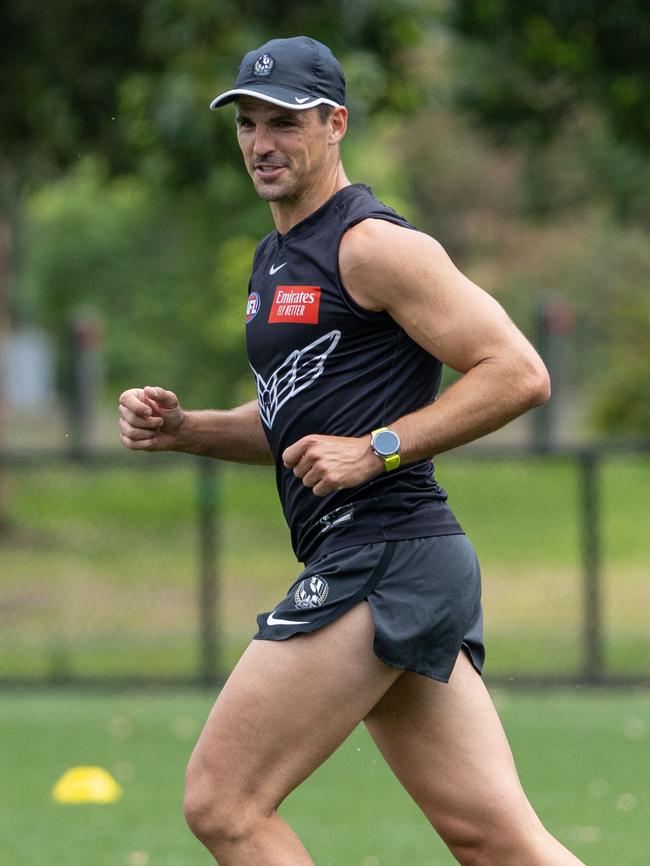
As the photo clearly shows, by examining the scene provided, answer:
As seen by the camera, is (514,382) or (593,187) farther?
(593,187)

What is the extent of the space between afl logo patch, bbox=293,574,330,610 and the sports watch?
0.31 metres

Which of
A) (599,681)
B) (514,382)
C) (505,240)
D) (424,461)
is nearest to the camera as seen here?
(514,382)

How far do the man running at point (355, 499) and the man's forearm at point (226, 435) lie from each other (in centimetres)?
35

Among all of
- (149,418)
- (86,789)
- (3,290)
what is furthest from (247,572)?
(3,290)

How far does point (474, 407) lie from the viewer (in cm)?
394

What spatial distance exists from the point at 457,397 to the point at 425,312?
207mm

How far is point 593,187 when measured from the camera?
25.3m

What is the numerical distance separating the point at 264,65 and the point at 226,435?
3.44 feet

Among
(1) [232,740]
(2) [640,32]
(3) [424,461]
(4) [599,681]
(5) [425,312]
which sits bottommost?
(4) [599,681]

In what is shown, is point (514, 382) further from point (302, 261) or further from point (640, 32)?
point (640, 32)

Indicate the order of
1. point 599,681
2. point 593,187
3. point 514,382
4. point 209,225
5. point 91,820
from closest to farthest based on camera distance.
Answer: point 514,382, point 91,820, point 599,681, point 593,187, point 209,225

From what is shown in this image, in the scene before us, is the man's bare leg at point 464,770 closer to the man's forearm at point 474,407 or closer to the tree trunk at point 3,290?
the man's forearm at point 474,407

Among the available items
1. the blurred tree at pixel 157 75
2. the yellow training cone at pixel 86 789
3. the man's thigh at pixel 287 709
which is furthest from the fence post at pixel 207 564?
the man's thigh at pixel 287 709

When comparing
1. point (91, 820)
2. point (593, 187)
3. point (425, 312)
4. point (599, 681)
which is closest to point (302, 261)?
point (425, 312)
